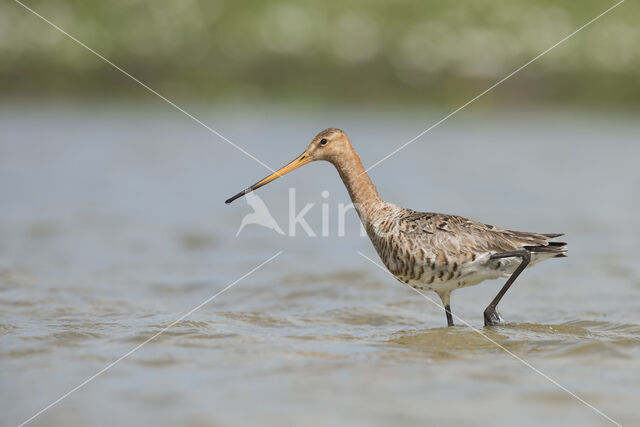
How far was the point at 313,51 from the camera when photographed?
2116 centimetres

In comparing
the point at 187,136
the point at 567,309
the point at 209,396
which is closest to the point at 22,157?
the point at 187,136

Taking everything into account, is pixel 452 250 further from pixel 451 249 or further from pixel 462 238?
pixel 462 238

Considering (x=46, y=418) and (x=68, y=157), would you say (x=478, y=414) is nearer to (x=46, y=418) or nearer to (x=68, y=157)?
(x=46, y=418)

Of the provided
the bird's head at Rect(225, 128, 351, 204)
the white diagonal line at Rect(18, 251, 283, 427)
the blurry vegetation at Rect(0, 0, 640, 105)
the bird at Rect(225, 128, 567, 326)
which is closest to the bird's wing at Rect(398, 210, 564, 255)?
the bird at Rect(225, 128, 567, 326)

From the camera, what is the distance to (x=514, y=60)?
2103 centimetres

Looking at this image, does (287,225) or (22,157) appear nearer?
(287,225)

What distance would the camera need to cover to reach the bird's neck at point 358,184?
672 centimetres

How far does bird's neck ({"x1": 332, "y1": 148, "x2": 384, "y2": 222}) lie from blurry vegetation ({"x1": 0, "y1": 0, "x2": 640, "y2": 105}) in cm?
1397

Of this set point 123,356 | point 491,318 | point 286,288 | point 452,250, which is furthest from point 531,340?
point 286,288

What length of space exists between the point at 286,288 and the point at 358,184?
6.09 ft

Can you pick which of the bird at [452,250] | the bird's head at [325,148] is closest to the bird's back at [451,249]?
the bird at [452,250]

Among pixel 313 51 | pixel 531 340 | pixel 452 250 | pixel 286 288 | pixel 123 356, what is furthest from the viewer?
pixel 313 51

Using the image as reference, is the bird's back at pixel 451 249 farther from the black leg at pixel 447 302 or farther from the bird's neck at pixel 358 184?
the bird's neck at pixel 358 184

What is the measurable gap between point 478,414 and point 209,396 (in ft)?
4.39
